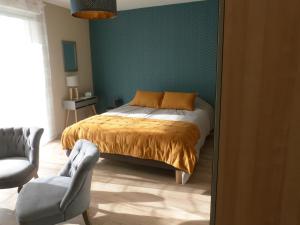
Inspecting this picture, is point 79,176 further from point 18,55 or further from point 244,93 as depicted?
point 18,55

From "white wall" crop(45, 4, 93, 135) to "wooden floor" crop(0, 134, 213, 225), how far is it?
1482mm

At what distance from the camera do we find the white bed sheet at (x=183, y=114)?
11.3ft

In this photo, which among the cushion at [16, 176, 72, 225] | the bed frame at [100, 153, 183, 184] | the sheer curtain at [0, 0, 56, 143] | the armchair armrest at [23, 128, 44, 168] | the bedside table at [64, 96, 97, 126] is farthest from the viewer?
the bedside table at [64, 96, 97, 126]

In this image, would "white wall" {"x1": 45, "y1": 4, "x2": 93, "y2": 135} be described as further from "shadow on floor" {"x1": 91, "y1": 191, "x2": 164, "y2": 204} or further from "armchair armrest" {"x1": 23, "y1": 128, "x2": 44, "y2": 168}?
"shadow on floor" {"x1": 91, "y1": 191, "x2": 164, "y2": 204}

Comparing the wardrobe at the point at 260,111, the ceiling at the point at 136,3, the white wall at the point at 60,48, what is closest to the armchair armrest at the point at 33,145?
the white wall at the point at 60,48

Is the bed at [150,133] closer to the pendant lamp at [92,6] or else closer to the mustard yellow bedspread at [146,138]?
the mustard yellow bedspread at [146,138]

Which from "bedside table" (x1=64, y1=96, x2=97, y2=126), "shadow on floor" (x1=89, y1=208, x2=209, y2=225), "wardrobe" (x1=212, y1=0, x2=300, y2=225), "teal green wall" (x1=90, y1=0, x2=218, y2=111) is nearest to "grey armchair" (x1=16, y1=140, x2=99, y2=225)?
"shadow on floor" (x1=89, y1=208, x2=209, y2=225)

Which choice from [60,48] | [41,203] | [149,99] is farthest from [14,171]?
[60,48]

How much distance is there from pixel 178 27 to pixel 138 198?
3210 mm

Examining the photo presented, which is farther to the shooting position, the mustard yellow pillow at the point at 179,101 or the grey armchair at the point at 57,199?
the mustard yellow pillow at the point at 179,101

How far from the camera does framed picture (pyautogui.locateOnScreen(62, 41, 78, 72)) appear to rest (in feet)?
14.9

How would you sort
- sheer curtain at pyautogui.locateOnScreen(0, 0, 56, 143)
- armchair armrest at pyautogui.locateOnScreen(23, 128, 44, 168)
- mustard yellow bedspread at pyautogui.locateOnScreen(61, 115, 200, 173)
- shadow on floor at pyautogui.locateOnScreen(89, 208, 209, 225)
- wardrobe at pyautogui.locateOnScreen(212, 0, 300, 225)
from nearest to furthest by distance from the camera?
wardrobe at pyautogui.locateOnScreen(212, 0, 300, 225) → shadow on floor at pyautogui.locateOnScreen(89, 208, 209, 225) → armchair armrest at pyautogui.locateOnScreen(23, 128, 44, 168) → mustard yellow bedspread at pyautogui.locateOnScreen(61, 115, 200, 173) → sheer curtain at pyautogui.locateOnScreen(0, 0, 56, 143)

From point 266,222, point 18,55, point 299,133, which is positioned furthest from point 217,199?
point 18,55

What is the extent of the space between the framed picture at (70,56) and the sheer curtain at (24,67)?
52 centimetres
